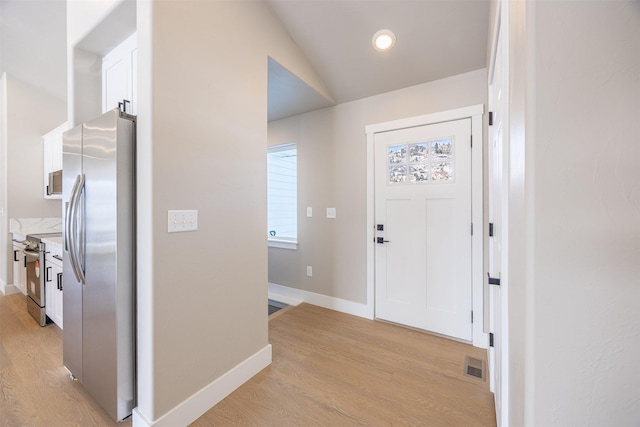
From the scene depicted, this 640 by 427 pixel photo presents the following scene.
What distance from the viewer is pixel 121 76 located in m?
1.88

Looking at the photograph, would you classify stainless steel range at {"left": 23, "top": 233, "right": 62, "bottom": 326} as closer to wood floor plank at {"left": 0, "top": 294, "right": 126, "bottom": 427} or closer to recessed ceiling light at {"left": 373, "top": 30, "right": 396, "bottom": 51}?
wood floor plank at {"left": 0, "top": 294, "right": 126, "bottom": 427}

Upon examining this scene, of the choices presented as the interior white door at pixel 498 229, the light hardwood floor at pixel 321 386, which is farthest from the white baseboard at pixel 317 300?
the interior white door at pixel 498 229

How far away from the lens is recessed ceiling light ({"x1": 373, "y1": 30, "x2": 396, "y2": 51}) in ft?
7.33

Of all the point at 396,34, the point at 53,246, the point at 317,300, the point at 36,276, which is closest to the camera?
the point at 396,34

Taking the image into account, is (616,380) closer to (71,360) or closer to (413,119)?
(413,119)

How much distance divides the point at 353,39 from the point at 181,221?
2055 millimetres

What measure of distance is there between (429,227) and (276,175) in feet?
7.27

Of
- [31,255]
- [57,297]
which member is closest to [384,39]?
[57,297]

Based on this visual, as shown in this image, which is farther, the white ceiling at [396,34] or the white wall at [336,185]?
the white wall at [336,185]

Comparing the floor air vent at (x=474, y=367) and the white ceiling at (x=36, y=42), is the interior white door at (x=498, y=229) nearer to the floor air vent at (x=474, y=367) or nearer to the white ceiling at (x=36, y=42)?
the floor air vent at (x=474, y=367)

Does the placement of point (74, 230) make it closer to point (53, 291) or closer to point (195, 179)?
point (195, 179)

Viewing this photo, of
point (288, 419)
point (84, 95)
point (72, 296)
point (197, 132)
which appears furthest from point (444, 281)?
point (84, 95)

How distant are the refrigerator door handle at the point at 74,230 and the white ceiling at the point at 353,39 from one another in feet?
5.47

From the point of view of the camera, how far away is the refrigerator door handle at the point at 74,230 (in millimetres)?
1649
